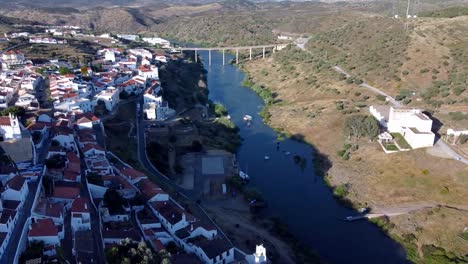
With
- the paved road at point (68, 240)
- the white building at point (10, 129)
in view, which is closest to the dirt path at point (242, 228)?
the paved road at point (68, 240)

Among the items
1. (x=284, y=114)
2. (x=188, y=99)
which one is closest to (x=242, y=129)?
(x=284, y=114)

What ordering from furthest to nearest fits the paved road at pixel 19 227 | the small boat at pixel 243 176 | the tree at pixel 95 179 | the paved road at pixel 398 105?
the small boat at pixel 243 176
the paved road at pixel 398 105
the tree at pixel 95 179
the paved road at pixel 19 227

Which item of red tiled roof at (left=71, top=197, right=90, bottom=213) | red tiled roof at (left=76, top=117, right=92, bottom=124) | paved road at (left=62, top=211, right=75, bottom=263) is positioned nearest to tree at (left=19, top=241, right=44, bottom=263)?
paved road at (left=62, top=211, right=75, bottom=263)

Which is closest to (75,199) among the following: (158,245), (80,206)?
(80,206)

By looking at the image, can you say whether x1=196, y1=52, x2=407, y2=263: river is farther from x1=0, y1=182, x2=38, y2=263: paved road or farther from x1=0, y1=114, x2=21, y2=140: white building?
x1=0, y1=114, x2=21, y2=140: white building

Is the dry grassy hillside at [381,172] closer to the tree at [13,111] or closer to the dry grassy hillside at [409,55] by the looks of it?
the dry grassy hillside at [409,55]

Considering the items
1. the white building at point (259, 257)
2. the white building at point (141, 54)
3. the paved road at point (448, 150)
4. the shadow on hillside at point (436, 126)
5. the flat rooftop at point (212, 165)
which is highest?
the white building at point (141, 54)
